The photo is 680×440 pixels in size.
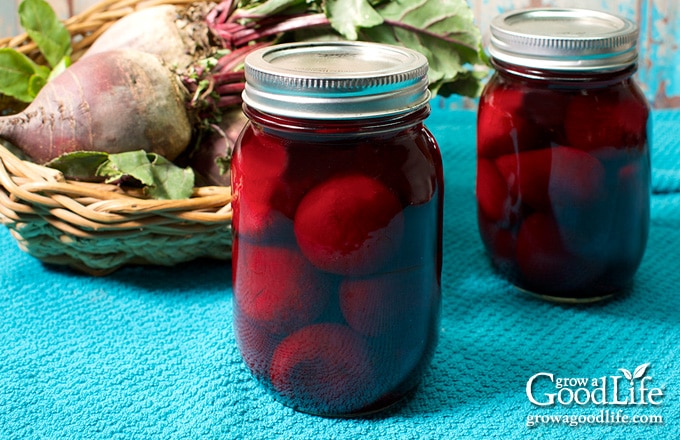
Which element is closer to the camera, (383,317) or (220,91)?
(383,317)

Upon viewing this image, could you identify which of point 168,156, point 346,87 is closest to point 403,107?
point 346,87

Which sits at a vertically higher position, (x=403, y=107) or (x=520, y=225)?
(x=403, y=107)

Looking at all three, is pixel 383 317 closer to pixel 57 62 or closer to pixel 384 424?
pixel 384 424

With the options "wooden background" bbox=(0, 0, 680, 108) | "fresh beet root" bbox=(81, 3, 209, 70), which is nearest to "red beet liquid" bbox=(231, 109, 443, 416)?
"fresh beet root" bbox=(81, 3, 209, 70)

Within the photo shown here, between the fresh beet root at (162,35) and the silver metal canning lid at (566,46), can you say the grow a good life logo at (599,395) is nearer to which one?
the silver metal canning lid at (566,46)

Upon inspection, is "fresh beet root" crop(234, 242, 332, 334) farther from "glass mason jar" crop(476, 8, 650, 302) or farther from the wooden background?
the wooden background
